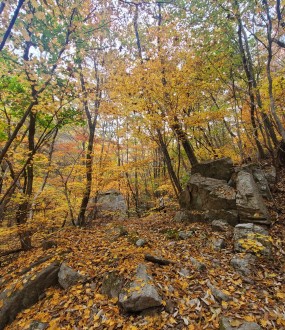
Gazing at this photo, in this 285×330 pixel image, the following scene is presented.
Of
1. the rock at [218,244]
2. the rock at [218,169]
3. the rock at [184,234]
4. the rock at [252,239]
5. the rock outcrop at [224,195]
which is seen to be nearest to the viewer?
the rock at [252,239]

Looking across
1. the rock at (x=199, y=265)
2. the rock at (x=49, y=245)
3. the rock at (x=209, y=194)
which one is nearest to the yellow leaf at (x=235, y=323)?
the rock at (x=199, y=265)

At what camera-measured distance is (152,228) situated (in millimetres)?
6961

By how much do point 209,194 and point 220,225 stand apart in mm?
1100

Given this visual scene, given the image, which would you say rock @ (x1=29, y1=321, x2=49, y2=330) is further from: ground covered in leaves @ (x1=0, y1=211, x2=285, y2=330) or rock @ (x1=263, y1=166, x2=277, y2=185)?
rock @ (x1=263, y1=166, x2=277, y2=185)

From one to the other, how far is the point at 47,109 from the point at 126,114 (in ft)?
11.2

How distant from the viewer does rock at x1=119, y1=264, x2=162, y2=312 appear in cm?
323

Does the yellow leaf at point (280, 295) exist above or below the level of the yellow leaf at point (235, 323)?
below

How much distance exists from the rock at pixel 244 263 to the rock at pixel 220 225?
111 cm

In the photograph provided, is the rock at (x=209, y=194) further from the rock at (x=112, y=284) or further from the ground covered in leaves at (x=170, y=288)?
the rock at (x=112, y=284)

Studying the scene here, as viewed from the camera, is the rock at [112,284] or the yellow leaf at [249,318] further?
the rock at [112,284]

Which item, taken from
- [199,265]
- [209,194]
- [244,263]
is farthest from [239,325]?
[209,194]

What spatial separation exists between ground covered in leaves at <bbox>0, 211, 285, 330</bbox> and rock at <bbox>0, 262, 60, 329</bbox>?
0.59ft

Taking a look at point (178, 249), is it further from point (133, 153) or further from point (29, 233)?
point (133, 153)

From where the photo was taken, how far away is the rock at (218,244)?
4918mm
